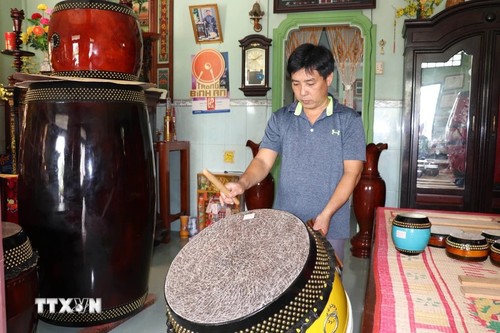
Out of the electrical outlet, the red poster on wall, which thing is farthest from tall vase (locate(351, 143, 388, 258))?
the red poster on wall

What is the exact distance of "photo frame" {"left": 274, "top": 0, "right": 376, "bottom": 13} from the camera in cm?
384

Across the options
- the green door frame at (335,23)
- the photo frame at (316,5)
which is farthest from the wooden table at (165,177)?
the photo frame at (316,5)

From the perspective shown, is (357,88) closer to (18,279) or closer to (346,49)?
(346,49)

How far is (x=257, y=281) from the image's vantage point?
2.54 ft

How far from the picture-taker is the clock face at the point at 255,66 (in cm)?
404

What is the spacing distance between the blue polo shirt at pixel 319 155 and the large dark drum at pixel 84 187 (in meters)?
0.71

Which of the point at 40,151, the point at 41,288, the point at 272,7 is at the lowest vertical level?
the point at 41,288

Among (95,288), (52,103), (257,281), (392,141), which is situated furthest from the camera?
(392,141)

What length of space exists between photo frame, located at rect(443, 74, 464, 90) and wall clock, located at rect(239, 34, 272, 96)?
158cm

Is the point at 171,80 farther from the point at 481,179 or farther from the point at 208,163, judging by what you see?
the point at 481,179

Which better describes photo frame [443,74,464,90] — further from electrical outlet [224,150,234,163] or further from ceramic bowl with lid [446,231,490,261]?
ceramic bowl with lid [446,231,490,261]

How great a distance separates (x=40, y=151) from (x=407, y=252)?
5.01 ft

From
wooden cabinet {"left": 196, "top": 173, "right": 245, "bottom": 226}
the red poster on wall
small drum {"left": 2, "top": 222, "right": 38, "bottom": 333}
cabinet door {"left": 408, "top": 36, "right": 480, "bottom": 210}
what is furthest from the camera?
wooden cabinet {"left": 196, "top": 173, "right": 245, "bottom": 226}

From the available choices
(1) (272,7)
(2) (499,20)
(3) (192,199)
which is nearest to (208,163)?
(3) (192,199)
